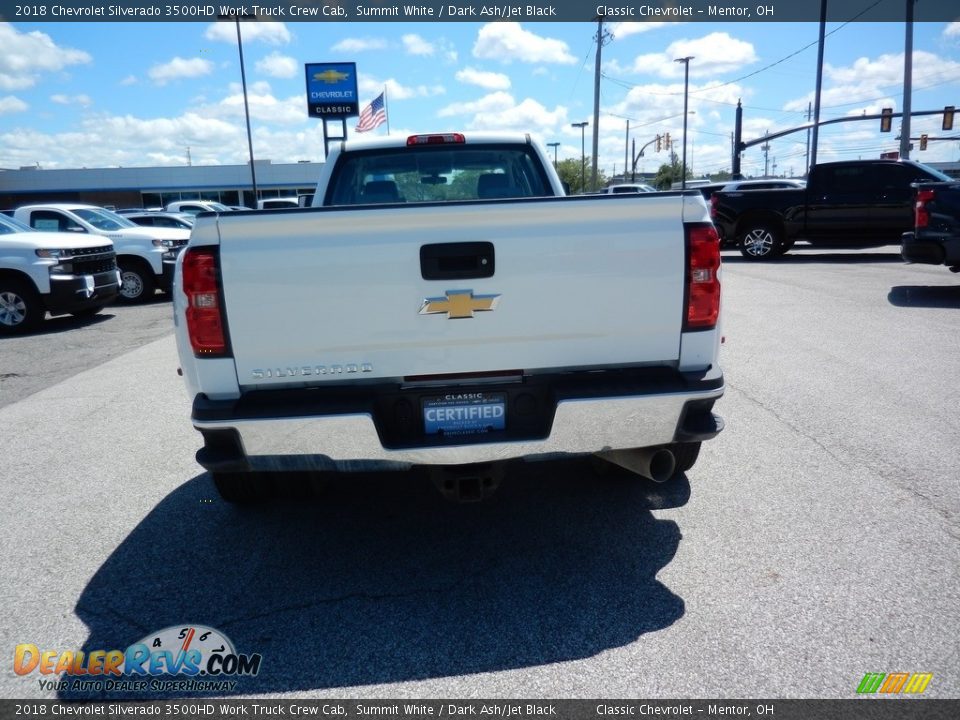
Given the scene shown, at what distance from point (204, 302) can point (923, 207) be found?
1030 centimetres

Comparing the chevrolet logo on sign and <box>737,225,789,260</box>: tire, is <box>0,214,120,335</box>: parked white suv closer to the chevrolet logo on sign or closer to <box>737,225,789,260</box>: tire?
<box>737,225,789,260</box>: tire

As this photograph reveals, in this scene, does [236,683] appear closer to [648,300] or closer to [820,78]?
[648,300]

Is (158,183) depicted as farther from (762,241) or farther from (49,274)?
(762,241)

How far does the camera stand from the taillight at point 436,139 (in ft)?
15.4

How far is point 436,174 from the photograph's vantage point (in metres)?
4.88

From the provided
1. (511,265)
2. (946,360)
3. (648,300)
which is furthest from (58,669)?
(946,360)

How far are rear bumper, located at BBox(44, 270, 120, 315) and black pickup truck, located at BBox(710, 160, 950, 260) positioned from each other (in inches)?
477

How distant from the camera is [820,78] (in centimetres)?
2914

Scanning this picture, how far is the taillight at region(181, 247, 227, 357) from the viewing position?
2814 mm

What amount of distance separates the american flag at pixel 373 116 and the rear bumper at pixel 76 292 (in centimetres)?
1784

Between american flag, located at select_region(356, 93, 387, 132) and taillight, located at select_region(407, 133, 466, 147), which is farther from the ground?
american flag, located at select_region(356, 93, 387, 132)

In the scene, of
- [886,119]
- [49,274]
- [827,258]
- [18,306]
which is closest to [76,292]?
[49,274]

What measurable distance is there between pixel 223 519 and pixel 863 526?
3312 mm

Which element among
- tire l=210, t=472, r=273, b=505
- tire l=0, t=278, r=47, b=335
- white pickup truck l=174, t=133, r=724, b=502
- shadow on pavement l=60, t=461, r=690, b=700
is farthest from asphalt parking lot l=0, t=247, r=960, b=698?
tire l=0, t=278, r=47, b=335
